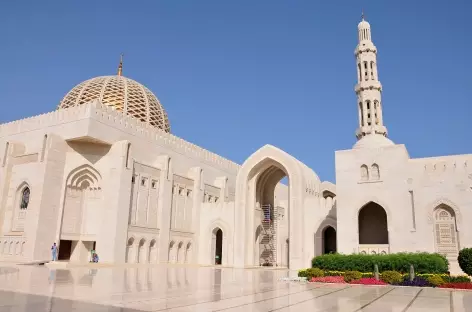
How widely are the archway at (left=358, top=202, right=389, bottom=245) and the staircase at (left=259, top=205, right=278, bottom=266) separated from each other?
7.53m

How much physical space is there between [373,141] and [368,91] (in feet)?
14.7

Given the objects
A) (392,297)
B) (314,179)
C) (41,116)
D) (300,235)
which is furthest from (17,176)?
(392,297)

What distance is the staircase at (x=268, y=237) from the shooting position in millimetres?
29984

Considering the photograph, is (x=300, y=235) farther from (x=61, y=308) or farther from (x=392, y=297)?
(x=61, y=308)

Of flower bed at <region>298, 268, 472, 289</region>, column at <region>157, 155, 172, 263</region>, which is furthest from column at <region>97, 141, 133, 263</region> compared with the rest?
flower bed at <region>298, 268, 472, 289</region>

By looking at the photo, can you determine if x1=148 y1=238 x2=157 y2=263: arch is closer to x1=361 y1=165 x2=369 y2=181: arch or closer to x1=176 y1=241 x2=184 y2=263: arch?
x1=176 y1=241 x2=184 y2=263: arch

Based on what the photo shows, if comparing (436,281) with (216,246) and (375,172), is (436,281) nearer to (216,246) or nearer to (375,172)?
(375,172)

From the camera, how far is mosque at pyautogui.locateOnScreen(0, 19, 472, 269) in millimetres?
20688

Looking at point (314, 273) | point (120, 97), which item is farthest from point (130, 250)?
point (314, 273)

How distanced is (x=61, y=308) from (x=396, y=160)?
19.1m

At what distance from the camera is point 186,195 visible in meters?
30.2

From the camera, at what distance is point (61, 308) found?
6180mm

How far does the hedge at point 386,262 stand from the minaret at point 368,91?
13203 millimetres

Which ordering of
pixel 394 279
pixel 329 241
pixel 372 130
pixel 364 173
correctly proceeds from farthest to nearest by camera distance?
pixel 329 241
pixel 372 130
pixel 364 173
pixel 394 279
